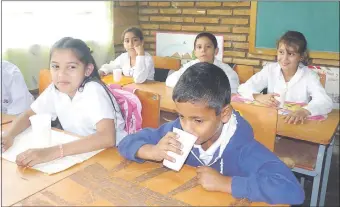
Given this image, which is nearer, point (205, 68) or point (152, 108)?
point (205, 68)

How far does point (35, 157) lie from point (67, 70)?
0.44m

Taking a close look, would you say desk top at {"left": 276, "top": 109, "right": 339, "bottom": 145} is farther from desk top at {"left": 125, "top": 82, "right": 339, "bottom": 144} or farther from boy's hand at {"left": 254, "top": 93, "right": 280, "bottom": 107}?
boy's hand at {"left": 254, "top": 93, "right": 280, "bottom": 107}

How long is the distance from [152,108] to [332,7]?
193cm

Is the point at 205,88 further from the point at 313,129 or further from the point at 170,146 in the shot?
the point at 313,129

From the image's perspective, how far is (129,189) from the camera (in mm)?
839

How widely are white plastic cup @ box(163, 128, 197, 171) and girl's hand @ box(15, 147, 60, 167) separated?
0.37 metres

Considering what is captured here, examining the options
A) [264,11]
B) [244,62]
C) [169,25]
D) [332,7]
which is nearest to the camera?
[332,7]

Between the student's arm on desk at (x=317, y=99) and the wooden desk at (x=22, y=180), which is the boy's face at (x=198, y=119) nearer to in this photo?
the wooden desk at (x=22, y=180)

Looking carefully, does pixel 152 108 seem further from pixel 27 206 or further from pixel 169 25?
pixel 169 25

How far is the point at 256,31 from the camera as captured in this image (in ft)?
9.59

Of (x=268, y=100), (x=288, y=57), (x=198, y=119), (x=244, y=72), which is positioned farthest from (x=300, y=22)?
(x=198, y=119)

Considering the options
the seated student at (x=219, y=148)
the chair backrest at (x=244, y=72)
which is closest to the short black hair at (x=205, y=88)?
the seated student at (x=219, y=148)

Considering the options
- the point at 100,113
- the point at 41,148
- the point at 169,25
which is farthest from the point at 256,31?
the point at 41,148

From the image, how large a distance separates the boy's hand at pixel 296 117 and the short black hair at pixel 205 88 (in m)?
0.76
